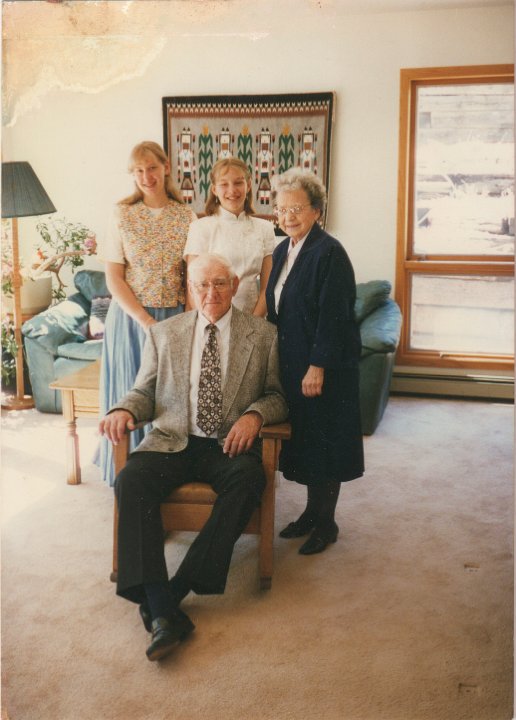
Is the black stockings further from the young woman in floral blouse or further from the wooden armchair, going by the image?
the young woman in floral blouse

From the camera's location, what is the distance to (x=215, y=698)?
76.1 inches

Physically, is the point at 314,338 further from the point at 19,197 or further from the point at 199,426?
the point at 19,197

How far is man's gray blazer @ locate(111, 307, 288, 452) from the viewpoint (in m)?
2.52

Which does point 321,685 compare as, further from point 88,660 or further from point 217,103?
point 217,103

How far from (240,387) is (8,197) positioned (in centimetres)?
123

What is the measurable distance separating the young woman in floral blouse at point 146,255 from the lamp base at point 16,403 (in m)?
0.89

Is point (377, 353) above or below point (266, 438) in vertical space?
above

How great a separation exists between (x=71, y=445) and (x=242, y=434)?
119 cm

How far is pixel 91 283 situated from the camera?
373cm

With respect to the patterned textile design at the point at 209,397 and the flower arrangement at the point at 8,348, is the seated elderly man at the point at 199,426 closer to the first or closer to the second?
the patterned textile design at the point at 209,397

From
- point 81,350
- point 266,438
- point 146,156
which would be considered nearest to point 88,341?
point 81,350

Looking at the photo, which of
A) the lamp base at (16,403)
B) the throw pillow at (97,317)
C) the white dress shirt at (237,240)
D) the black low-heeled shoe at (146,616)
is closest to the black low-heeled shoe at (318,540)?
the black low-heeled shoe at (146,616)

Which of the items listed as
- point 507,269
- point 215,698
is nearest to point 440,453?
point 507,269

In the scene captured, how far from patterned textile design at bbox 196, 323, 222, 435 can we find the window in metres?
1.09
